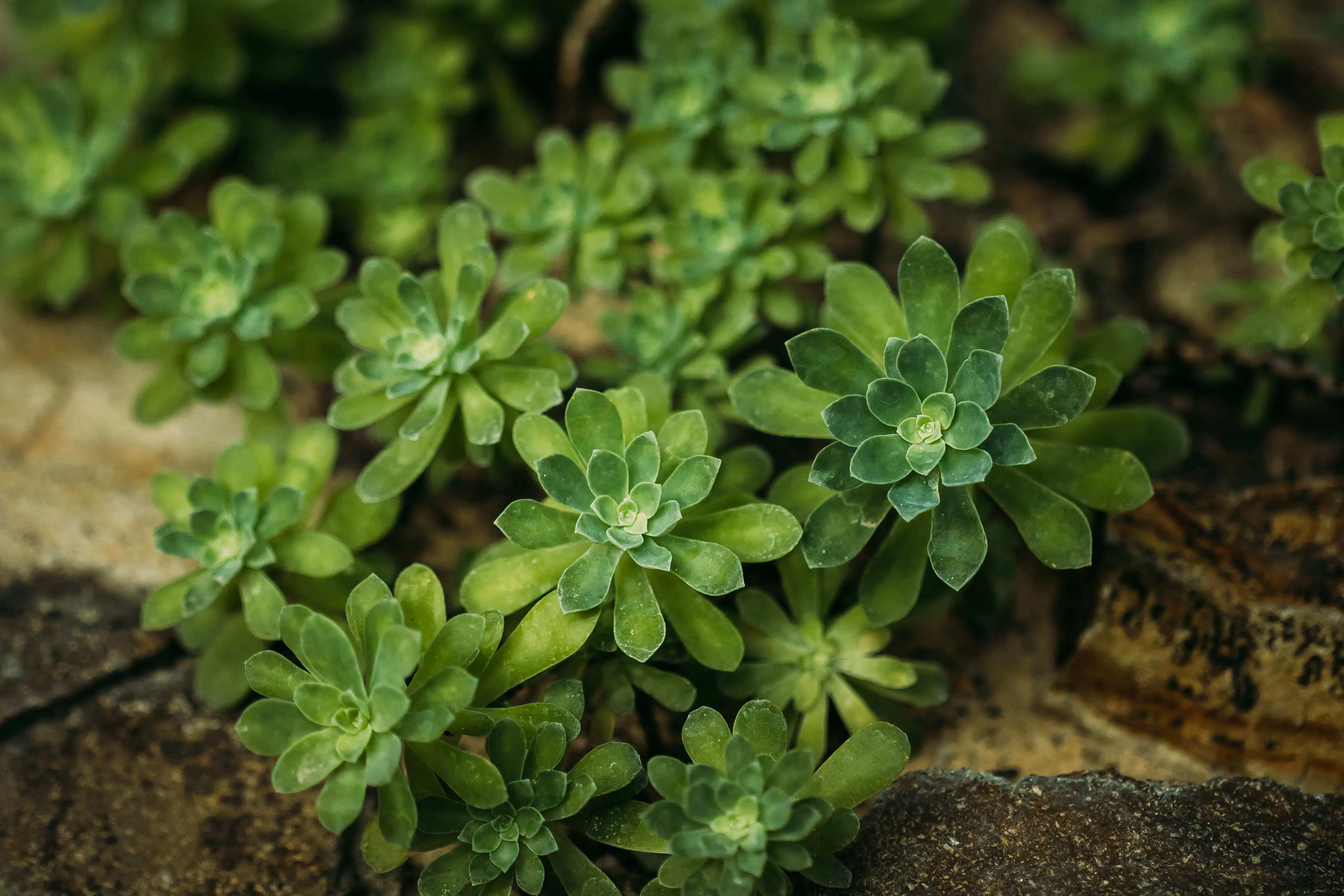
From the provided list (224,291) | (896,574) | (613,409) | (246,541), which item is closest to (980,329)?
(896,574)

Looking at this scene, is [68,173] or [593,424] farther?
[68,173]

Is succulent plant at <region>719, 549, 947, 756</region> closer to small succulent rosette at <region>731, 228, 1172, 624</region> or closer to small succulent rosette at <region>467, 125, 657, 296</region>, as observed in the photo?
small succulent rosette at <region>731, 228, 1172, 624</region>

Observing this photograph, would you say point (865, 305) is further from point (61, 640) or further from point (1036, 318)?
point (61, 640)

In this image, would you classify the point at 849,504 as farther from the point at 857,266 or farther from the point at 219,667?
the point at 219,667

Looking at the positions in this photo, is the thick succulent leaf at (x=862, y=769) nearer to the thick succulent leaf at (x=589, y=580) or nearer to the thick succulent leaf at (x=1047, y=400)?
the thick succulent leaf at (x=589, y=580)

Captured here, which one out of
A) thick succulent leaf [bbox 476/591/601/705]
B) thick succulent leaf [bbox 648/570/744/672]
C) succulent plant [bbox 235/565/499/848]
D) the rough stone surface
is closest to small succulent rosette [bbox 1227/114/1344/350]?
thick succulent leaf [bbox 648/570/744/672]

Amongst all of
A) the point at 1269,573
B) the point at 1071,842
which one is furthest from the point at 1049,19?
the point at 1071,842
